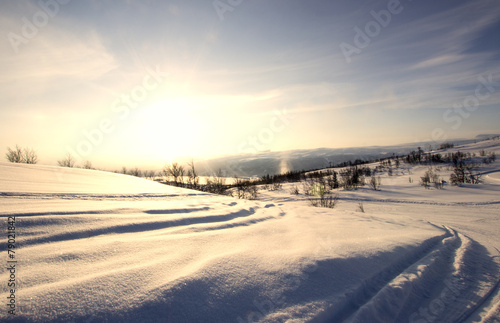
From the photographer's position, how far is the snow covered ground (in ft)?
3.31

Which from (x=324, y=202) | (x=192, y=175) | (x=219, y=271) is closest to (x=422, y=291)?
(x=219, y=271)

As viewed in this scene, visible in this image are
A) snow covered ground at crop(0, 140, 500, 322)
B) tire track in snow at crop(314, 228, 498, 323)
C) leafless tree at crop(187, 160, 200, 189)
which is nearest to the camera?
snow covered ground at crop(0, 140, 500, 322)

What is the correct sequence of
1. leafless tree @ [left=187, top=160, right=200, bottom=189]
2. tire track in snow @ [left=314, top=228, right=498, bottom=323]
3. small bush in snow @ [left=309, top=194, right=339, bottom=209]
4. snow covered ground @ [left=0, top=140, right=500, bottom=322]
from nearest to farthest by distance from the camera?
snow covered ground @ [left=0, top=140, right=500, bottom=322] → tire track in snow @ [left=314, top=228, right=498, bottom=323] → small bush in snow @ [left=309, top=194, right=339, bottom=209] → leafless tree @ [left=187, top=160, right=200, bottom=189]

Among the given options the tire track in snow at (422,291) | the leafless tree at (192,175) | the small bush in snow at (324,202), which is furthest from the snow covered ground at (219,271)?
the leafless tree at (192,175)

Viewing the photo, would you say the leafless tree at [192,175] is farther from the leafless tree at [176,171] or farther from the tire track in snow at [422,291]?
the tire track in snow at [422,291]

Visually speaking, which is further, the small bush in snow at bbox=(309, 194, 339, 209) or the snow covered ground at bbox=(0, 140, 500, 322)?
the small bush in snow at bbox=(309, 194, 339, 209)

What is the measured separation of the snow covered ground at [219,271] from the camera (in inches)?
39.7

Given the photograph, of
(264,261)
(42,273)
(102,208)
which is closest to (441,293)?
(264,261)

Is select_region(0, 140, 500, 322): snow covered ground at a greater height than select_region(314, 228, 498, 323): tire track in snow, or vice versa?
select_region(0, 140, 500, 322): snow covered ground

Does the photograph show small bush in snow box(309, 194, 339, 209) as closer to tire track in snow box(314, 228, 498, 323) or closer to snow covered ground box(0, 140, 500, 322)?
snow covered ground box(0, 140, 500, 322)

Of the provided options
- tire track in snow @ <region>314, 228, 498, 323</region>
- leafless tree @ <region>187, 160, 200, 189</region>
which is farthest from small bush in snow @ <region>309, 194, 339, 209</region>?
leafless tree @ <region>187, 160, 200, 189</region>

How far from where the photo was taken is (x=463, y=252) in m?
2.25

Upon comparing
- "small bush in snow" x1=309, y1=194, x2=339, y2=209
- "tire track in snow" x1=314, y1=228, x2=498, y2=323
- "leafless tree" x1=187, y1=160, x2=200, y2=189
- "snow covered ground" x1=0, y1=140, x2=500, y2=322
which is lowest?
"small bush in snow" x1=309, y1=194, x2=339, y2=209

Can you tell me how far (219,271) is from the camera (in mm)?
1325
